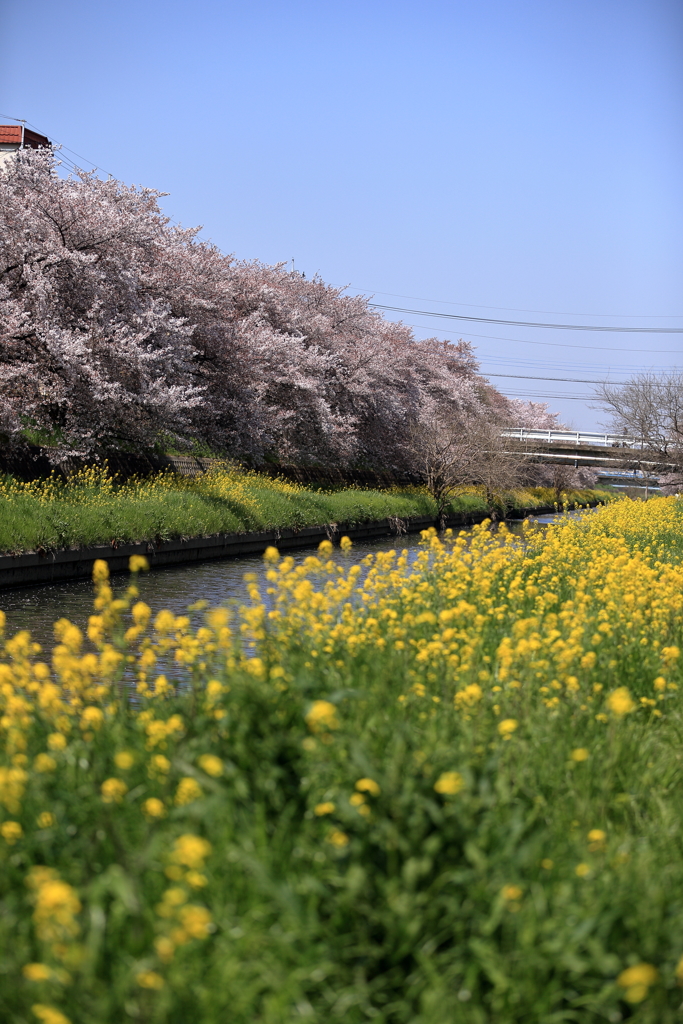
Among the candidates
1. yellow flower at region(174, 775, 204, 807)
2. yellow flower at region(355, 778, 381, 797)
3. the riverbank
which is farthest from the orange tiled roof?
yellow flower at region(355, 778, 381, 797)

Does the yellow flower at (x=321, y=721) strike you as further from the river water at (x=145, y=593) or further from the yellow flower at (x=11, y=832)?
the river water at (x=145, y=593)

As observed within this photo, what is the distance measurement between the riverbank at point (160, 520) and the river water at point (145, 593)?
504 mm

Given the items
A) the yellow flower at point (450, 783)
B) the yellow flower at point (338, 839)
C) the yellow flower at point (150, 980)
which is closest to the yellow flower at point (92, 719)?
the yellow flower at point (338, 839)

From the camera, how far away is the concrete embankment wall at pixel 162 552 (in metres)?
15.7

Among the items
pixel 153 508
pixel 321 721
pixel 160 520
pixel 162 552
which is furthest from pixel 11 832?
pixel 153 508

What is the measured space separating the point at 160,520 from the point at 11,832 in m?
16.8

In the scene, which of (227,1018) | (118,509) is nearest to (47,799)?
(227,1018)

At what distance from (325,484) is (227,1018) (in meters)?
36.1

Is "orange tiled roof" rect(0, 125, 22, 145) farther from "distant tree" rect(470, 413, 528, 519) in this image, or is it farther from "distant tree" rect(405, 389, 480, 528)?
"distant tree" rect(470, 413, 528, 519)

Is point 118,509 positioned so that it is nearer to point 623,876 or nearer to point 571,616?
point 571,616

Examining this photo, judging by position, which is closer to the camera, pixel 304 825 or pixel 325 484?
pixel 304 825

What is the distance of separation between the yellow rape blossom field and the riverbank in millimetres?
11365

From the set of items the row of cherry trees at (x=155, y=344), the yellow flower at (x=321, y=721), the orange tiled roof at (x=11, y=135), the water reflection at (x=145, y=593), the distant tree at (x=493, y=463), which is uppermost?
the orange tiled roof at (x=11, y=135)

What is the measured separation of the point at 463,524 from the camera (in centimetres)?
4453
